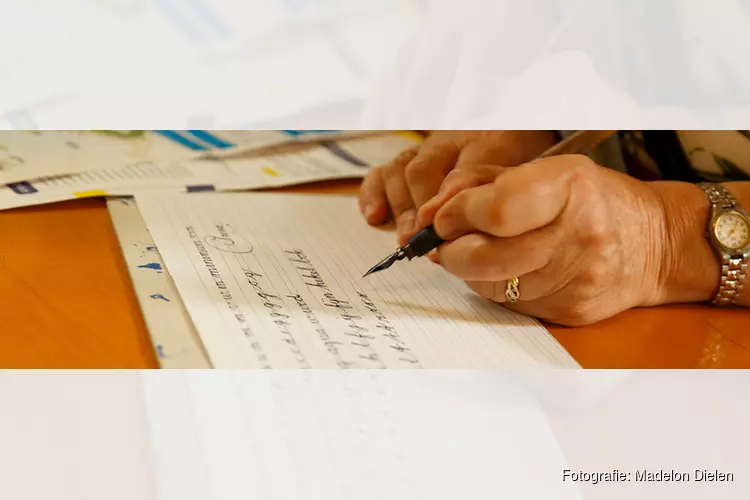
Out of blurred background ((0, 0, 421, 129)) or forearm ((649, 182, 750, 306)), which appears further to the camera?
forearm ((649, 182, 750, 306))

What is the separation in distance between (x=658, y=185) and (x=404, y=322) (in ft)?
0.74

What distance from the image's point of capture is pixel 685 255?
0.53 metres

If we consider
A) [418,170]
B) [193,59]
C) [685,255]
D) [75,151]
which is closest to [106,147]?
[75,151]

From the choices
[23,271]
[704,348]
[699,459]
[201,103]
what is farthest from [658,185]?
[23,271]

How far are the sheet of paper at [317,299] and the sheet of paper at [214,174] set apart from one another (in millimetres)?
50

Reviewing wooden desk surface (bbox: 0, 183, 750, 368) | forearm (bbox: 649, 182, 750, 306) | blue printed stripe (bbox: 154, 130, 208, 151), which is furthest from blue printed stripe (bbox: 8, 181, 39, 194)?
forearm (bbox: 649, 182, 750, 306)

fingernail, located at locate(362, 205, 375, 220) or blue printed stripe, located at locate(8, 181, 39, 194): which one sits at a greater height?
blue printed stripe, located at locate(8, 181, 39, 194)

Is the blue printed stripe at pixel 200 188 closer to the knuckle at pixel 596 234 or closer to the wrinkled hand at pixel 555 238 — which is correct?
the wrinkled hand at pixel 555 238

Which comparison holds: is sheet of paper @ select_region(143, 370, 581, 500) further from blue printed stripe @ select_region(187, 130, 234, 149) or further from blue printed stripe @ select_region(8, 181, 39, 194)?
blue printed stripe @ select_region(187, 130, 234, 149)

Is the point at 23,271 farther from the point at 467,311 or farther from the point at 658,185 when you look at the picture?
the point at 658,185

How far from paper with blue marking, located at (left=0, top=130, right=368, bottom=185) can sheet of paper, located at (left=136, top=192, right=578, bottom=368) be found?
5.2 inches

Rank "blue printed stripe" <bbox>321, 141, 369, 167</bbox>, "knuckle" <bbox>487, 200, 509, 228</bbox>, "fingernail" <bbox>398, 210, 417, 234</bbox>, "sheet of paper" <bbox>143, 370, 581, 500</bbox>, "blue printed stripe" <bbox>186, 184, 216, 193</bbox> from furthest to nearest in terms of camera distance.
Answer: "blue printed stripe" <bbox>321, 141, 369, 167</bbox> → "blue printed stripe" <bbox>186, 184, 216, 193</bbox> → "fingernail" <bbox>398, 210, 417, 234</bbox> → "knuckle" <bbox>487, 200, 509, 228</bbox> → "sheet of paper" <bbox>143, 370, 581, 500</bbox>

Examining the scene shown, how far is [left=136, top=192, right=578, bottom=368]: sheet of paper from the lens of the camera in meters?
0.45

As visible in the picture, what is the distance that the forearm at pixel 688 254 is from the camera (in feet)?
1.74
